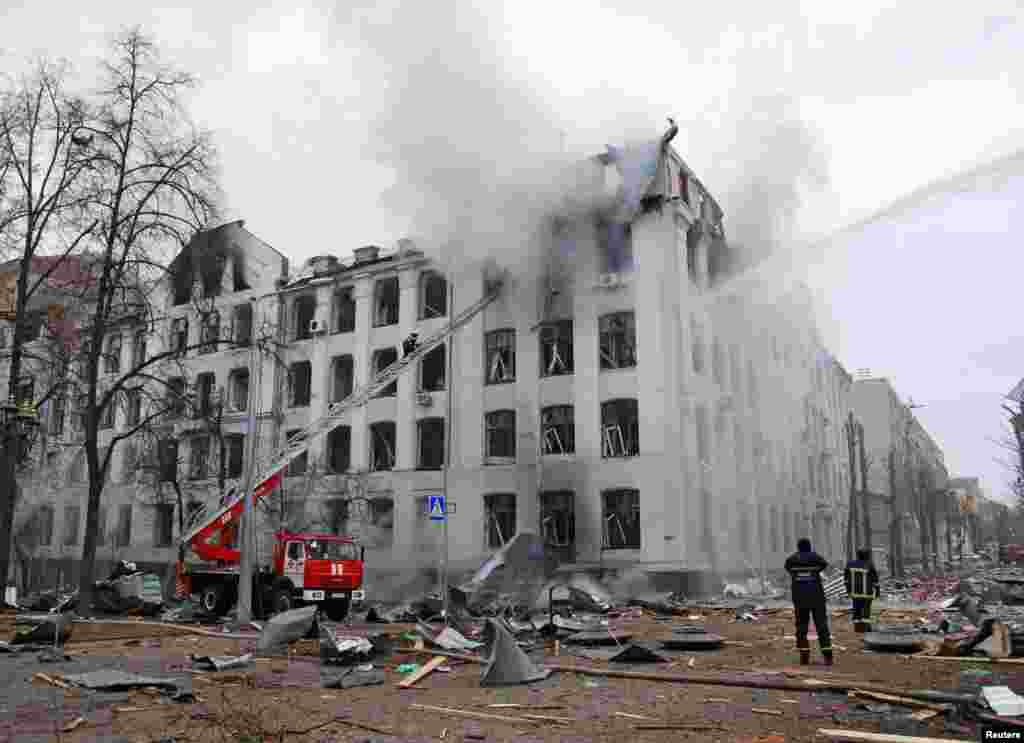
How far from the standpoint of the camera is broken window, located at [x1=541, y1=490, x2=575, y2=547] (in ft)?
93.0

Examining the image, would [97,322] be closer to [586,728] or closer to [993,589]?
[586,728]

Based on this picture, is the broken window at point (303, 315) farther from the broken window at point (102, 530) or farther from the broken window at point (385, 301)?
the broken window at point (102, 530)

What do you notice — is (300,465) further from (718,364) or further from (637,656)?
(637,656)

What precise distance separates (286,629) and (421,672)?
3.98m

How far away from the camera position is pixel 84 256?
72.2 feet

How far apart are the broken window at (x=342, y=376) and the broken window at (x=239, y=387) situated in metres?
5.29

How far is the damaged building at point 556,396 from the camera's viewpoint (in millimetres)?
27578

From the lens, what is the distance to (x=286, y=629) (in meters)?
13.8

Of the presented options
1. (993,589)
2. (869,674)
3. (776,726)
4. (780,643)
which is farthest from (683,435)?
(776,726)

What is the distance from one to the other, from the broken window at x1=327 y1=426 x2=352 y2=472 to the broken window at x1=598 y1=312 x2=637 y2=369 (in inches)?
447

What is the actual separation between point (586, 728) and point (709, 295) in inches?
971

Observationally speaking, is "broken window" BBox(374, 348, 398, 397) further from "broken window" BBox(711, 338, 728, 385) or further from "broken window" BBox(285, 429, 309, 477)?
"broken window" BBox(711, 338, 728, 385)

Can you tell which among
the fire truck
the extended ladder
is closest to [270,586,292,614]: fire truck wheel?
the fire truck

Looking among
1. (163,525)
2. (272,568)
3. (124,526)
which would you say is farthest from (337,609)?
(124,526)
